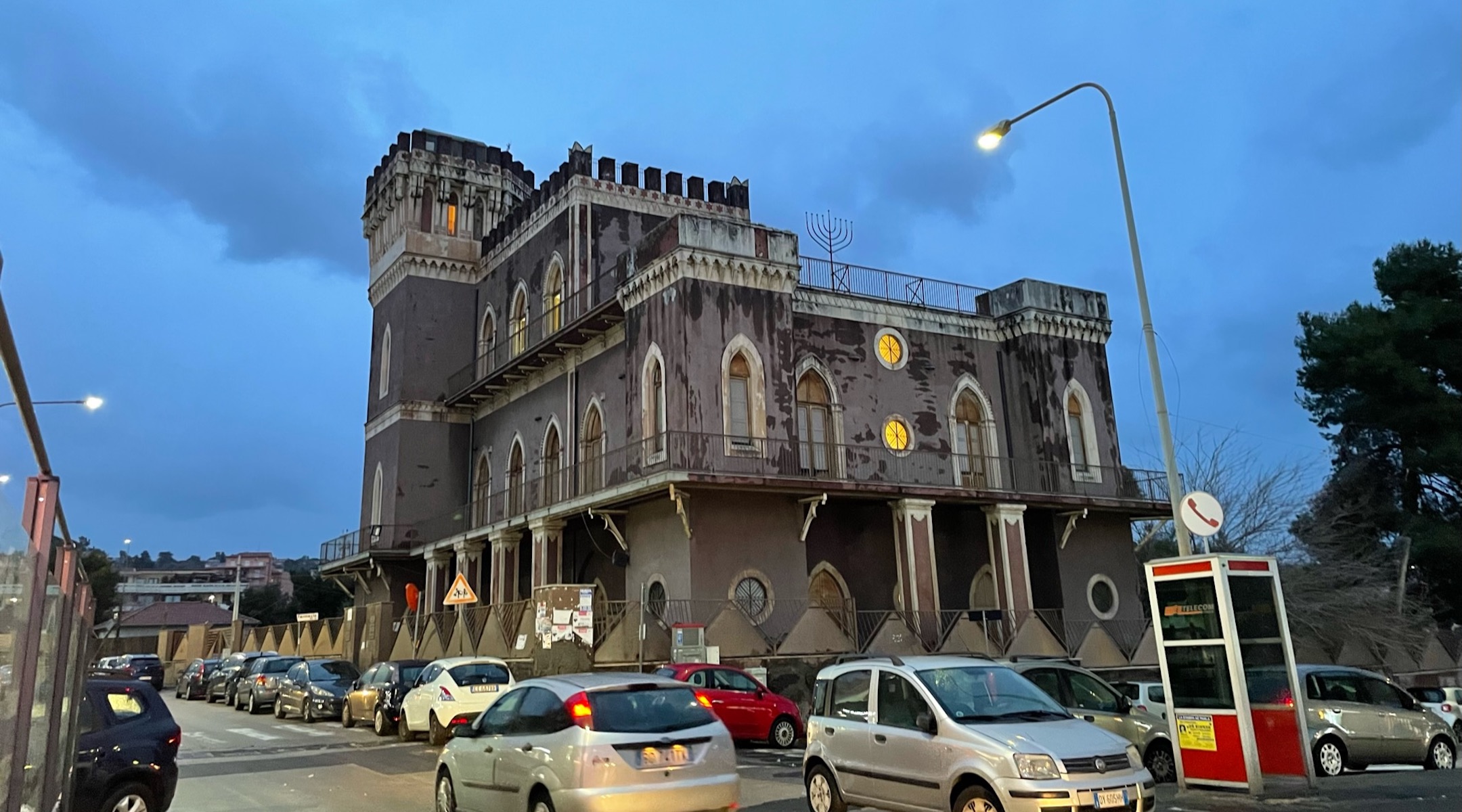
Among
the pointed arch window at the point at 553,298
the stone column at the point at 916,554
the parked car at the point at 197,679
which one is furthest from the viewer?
the parked car at the point at 197,679

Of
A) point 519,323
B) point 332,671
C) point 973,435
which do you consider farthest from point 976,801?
point 519,323

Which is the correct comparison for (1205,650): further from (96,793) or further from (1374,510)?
(1374,510)

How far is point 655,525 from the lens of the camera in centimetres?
2462

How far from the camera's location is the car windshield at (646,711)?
8398 millimetres

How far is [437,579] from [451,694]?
18.1m

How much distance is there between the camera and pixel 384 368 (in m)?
38.8

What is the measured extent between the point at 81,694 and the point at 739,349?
704 inches

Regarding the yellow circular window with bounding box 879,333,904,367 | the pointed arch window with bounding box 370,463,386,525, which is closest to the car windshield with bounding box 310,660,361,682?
the pointed arch window with bounding box 370,463,386,525

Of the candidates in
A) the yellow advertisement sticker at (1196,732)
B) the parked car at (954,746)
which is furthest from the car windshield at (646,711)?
the yellow advertisement sticker at (1196,732)

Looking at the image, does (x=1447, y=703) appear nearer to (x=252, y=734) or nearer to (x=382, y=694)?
(x=382, y=694)

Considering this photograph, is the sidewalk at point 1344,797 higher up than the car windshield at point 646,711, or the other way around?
the car windshield at point 646,711

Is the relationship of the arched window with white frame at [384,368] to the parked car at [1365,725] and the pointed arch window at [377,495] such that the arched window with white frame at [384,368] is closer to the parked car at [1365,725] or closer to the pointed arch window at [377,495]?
the pointed arch window at [377,495]

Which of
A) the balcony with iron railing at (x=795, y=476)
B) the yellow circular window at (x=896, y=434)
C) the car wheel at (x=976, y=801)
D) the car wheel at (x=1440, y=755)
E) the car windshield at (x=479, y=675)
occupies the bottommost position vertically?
the car wheel at (x=1440, y=755)

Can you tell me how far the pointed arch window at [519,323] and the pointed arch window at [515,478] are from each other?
312cm
